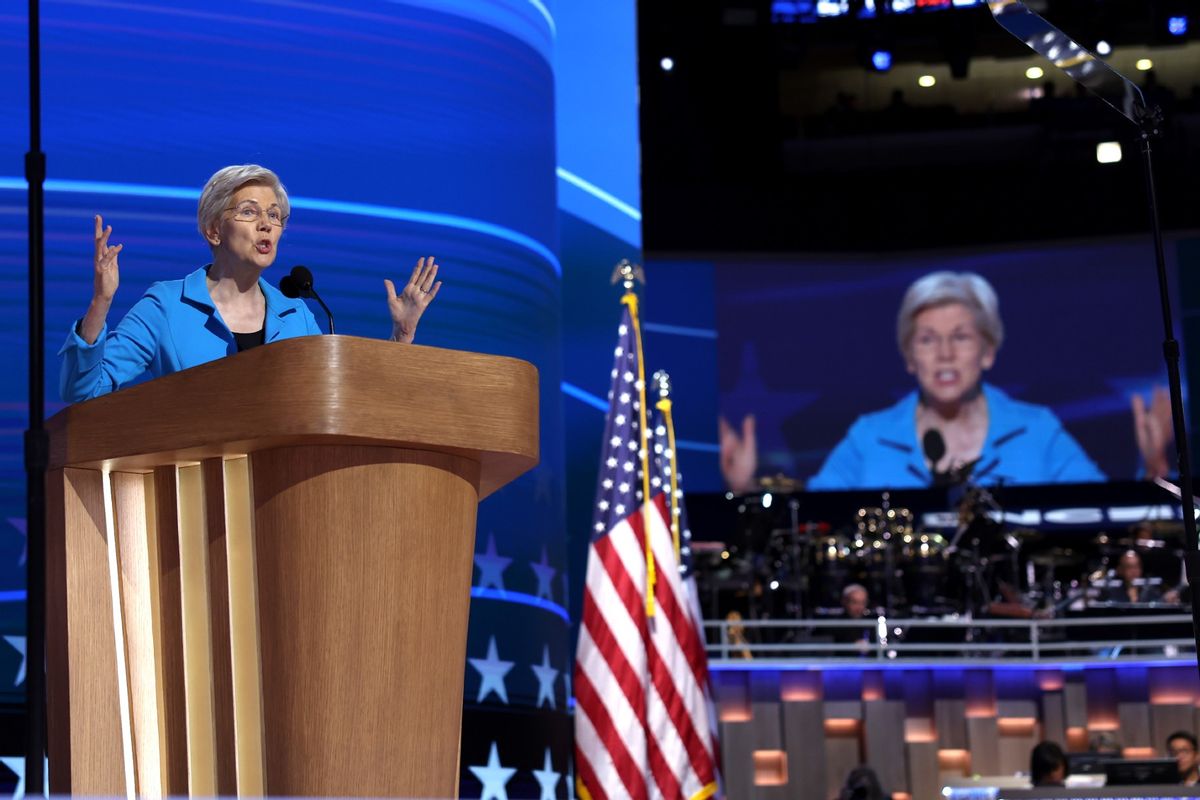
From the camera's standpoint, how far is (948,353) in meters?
16.9

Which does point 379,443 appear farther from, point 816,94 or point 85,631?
point 816,94

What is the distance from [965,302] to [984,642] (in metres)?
5.87

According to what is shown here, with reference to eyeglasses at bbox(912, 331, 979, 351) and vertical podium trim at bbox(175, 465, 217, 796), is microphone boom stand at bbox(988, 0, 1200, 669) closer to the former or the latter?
vertical podium trim at bbox(175, 465, 217, 796)

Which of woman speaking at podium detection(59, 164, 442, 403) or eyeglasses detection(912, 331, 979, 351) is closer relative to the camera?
woman speaking at podium detection(59, 164, 442, 403)

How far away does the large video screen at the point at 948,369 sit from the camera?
1675 centimetres

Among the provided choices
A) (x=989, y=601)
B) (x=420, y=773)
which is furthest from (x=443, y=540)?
(x=989, y=601)

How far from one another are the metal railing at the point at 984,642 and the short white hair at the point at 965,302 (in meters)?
5.52

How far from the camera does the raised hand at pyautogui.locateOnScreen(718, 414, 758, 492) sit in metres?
16.9

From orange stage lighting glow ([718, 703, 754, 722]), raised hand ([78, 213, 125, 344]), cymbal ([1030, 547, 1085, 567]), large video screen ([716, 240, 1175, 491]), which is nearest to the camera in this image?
raised hand ([78, 213, 125, 344])

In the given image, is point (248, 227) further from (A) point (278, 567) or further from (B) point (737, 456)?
(B) point (737, 456)

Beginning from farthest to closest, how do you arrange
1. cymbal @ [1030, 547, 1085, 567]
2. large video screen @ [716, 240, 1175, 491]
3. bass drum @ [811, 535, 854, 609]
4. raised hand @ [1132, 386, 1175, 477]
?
large video screen @ [716, 240, 1175, 491], raised hand @ [1132, 386, 1175, 477], cymbal @ [1030, 547, 1085, 567], bass drum @ [811, 535, 854, 609]

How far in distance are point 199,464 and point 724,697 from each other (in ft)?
28.5

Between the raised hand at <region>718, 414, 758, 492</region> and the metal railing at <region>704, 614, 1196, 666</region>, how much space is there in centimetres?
498

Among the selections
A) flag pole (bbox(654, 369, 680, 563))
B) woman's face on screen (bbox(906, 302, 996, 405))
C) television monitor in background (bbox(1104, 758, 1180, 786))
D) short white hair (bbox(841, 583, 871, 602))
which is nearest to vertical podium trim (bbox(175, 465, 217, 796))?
flag pole (bbox(654, 369, 680, 563))
